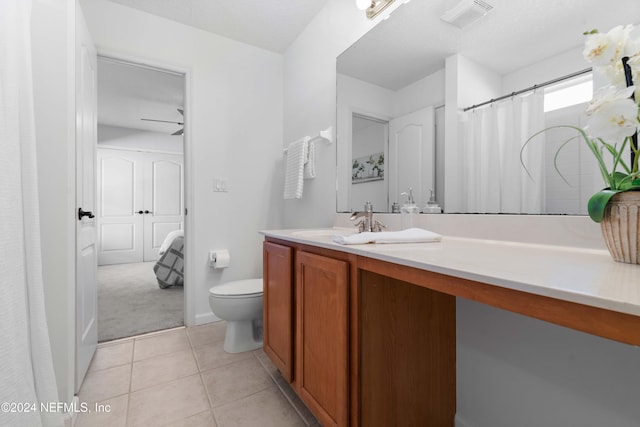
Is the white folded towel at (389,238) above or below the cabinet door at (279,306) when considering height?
above

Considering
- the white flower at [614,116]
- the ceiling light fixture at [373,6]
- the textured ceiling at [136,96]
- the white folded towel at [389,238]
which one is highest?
the textured ceiling at [136,96]

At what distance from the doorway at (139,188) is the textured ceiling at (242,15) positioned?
1.06m

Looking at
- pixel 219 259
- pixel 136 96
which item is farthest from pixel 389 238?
pixel 136 96

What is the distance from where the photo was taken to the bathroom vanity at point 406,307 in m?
0.49

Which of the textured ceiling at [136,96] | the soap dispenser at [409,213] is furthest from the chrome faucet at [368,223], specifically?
the textured ceiling at [136,96]

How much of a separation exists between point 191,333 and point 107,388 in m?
0.70

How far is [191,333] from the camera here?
86.0 inches

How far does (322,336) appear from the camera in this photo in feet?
3.58

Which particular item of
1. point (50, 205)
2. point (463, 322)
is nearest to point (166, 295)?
point (50, 205)

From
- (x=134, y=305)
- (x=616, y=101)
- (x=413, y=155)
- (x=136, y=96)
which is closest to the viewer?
(x=616, y=101)

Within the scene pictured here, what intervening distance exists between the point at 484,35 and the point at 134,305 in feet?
11.0

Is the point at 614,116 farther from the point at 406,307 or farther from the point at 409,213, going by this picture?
the point at 409,213

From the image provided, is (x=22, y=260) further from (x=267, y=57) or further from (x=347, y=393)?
(x=267, y=57)

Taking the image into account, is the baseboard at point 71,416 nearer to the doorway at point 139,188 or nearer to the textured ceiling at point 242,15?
the doorway at point 139,188
